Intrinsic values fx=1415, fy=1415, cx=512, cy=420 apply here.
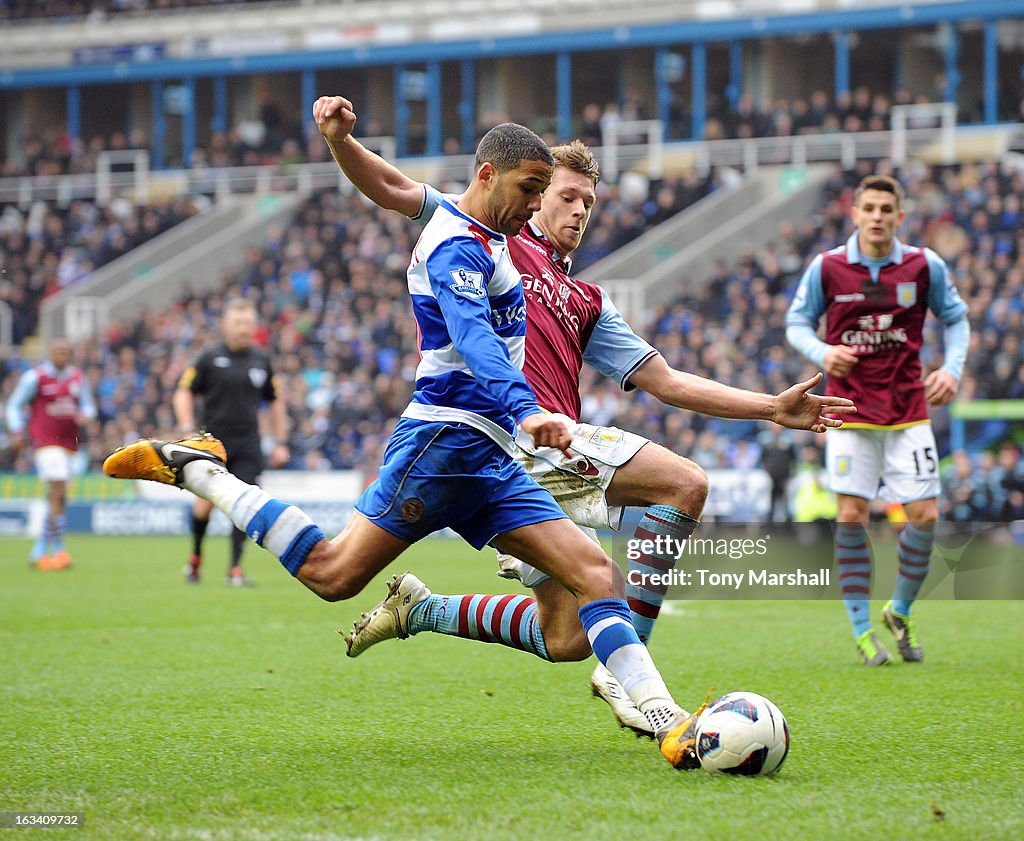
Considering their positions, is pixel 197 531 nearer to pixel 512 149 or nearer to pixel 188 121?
pixel 512 149

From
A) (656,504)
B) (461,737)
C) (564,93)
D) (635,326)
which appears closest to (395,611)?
(461,737)

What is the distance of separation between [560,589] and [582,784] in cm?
112

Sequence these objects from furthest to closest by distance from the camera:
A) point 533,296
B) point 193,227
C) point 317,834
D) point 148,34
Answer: point 148,34, point 193,227, point 533,296, point 317,834

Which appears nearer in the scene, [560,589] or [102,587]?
[560,589]

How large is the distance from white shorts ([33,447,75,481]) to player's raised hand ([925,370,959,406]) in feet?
A: 32.8

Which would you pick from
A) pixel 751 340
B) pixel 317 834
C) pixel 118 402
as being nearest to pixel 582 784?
pixel 317 834

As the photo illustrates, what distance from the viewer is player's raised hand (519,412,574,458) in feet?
13.3

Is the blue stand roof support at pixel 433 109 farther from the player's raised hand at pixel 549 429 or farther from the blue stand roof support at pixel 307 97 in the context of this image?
the player's raised hand at pixel 549 429

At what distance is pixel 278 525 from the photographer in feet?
15.9

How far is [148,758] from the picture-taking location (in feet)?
15.7

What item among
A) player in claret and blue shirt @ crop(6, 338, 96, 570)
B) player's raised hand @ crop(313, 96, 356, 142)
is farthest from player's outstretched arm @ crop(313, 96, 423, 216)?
player in claret and blue shirt @ crop(6, 338, 96, 570)

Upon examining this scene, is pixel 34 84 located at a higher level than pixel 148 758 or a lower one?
higher

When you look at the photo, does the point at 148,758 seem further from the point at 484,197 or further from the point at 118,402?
the point at 118,402

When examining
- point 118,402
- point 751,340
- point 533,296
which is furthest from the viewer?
point 118,402
